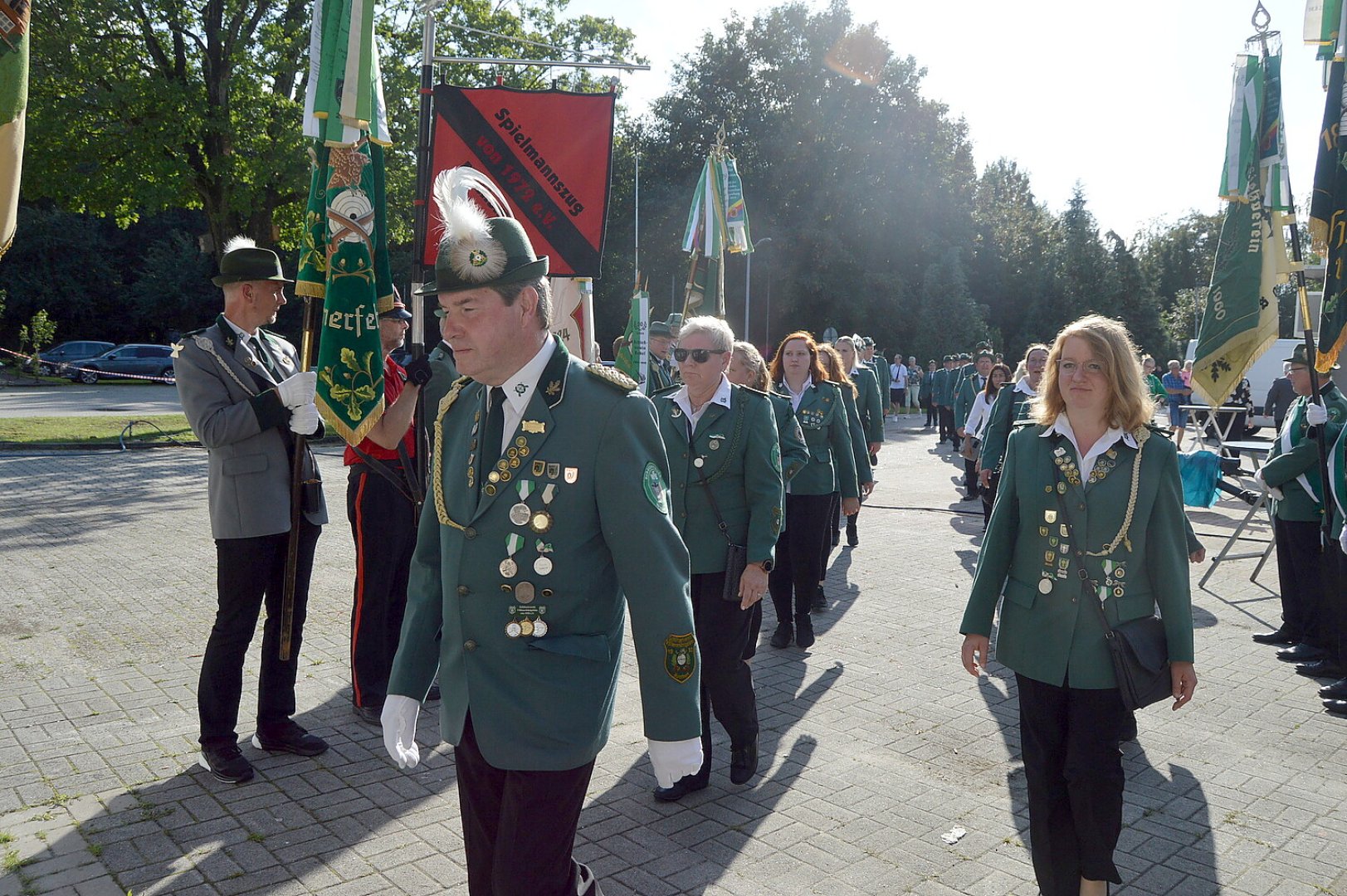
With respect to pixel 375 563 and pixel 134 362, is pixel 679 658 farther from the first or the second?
pixel 134 362

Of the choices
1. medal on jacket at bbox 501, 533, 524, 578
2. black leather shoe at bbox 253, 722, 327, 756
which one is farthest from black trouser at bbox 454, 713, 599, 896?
black leather shoe at bbox 253, 722, 327, 756

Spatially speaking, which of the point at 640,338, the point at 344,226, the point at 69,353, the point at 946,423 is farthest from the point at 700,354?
the point at 69,353

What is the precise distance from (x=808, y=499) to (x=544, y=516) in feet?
16.3

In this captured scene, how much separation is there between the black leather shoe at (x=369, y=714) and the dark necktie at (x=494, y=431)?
11.0 feet

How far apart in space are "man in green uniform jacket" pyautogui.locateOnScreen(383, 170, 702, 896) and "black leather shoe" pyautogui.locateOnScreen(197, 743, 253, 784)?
2.43 metres

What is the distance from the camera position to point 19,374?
40.7 metres

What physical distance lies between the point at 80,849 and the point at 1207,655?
687 cm

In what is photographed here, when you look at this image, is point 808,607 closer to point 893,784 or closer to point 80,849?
point 893,784

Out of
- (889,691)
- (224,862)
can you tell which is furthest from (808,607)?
(224,862)

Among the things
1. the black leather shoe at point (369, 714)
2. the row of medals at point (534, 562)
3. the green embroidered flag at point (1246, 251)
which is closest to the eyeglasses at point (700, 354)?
the row of medals at point (534, 562)

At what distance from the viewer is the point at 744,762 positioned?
16.4 feet

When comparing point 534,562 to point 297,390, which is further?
point 297,390

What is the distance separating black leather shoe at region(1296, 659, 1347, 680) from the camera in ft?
22.4

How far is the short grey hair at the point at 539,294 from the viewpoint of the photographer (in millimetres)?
2672
